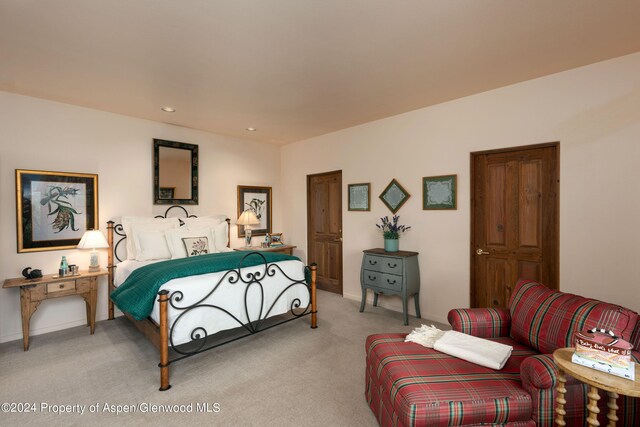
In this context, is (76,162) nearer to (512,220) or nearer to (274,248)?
(274,248)

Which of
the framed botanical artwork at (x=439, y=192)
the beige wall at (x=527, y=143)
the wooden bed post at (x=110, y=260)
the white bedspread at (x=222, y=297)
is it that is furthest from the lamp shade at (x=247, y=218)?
the framed botanical artwork at (x=439, y=192)

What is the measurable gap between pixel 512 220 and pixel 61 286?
4.95 metres

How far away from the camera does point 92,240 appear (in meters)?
3.48

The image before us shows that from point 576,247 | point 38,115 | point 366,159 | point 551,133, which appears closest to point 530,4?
point 551,133

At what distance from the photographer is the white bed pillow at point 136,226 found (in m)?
3.86

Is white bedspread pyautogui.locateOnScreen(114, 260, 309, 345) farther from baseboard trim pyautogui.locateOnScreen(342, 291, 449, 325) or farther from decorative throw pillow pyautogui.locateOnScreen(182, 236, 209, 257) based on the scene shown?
baseboard trim pyautogui.locateOnScreen(342, 291, 449, 325)

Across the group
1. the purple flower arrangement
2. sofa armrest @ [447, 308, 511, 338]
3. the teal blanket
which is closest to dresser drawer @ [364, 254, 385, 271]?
the purple flower arrangement

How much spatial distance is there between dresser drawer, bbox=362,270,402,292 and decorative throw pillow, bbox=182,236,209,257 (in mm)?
2178

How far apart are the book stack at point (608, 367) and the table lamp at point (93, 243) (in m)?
4.30

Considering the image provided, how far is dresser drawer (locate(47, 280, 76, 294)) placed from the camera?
3197 millimetres

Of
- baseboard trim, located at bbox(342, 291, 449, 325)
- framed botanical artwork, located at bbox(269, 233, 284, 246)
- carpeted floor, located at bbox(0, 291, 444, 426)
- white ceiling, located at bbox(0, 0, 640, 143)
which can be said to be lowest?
carpeted floor, located at bbox(0, 291, 444, 426)

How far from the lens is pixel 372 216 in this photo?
14.7 feet

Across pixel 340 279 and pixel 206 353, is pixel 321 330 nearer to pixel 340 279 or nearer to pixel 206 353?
pixel 206 353

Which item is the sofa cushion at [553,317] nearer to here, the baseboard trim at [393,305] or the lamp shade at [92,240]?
the baseboard trim at [393,305]
